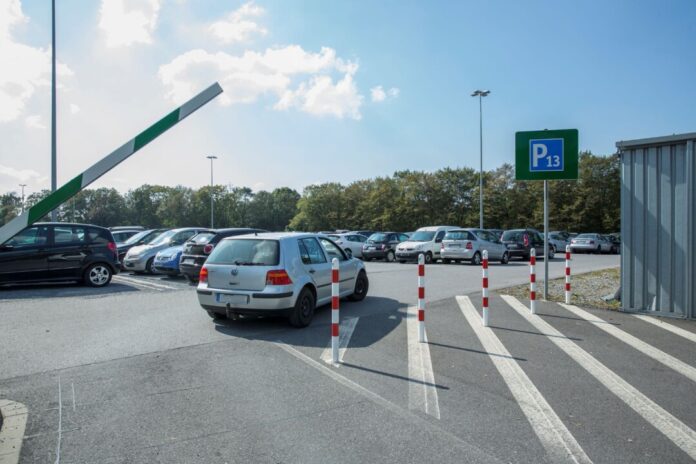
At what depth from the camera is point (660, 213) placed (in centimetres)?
841

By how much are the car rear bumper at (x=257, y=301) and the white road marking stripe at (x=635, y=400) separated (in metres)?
3.92

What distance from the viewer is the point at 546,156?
10.3 m

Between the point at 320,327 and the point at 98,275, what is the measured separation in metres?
8.27

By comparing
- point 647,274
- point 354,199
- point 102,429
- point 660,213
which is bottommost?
point 102,429

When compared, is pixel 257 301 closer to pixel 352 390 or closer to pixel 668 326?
pixel 352 390

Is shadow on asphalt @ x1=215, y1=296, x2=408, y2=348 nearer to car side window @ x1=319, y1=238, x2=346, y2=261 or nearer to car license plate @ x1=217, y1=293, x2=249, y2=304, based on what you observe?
car license plate @ x1=217, y1=293, x2=249, y2=304

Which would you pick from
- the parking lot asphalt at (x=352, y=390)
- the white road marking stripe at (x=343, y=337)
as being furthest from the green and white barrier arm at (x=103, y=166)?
the white road marking stripe at (x=343, y=337)

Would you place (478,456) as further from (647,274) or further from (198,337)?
(647,274)

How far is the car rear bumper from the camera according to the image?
727 centimetres

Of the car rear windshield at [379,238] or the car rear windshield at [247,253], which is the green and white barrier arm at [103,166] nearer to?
the car rear windshield at [247,253]

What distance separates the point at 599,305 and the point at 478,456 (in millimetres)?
7587

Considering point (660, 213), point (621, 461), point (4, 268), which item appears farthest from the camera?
point (4, 268)

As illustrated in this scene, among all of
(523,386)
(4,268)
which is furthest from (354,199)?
(523,386)

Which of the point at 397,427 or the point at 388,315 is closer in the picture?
the point at 397,427
